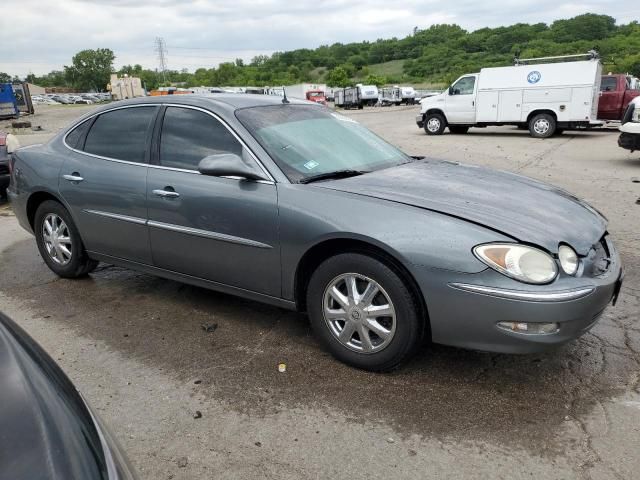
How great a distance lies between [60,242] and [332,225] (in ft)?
9.61

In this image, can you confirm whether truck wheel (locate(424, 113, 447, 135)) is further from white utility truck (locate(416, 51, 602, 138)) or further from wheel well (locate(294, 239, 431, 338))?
wheel well (locate(294, 239, 431, 338))

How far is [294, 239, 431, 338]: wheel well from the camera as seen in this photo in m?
2.99

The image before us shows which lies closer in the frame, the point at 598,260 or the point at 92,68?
the point at 598,260

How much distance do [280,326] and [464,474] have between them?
6.05ft

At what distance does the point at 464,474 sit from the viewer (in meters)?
2.40

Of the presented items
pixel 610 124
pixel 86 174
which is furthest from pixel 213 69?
pixel 86 174

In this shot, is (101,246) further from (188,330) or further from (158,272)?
(188,330)

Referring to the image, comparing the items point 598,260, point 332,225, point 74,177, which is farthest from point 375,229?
point 74,177

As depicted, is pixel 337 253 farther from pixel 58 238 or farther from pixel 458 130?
pixel 458 130

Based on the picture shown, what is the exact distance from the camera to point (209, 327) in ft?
12.9

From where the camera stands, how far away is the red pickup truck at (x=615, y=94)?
731 inches

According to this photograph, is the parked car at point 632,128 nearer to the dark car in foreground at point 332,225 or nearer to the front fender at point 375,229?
the dark car in foreground at point 332,225

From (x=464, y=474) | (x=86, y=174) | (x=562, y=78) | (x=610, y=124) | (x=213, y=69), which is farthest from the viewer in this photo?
(x=213, y=69)

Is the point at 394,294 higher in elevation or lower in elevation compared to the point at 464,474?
higher
